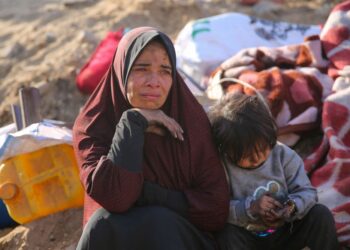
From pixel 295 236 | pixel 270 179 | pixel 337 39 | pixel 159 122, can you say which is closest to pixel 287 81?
pixel 337 39

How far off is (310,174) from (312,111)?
40cm

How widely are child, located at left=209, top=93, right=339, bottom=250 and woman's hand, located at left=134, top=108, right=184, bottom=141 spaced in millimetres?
193

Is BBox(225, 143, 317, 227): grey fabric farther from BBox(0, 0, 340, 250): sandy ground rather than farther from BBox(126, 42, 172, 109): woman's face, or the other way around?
BBox(0, 0, 340, 250): sandy ground

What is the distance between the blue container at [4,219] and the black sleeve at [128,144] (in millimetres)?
1317

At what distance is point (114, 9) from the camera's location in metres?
6.29

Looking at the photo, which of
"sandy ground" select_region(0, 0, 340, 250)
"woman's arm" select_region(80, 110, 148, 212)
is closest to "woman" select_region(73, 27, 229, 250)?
"woman's arm" select_region(80, 110, 148, 212)

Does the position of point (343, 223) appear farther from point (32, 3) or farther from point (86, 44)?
point (32, 3)

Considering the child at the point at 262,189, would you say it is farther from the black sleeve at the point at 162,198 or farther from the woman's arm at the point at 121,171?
the woman's arm at the point at 121,171

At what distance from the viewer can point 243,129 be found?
94.9 inches

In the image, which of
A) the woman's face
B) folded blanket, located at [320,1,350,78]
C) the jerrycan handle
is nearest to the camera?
the woman's face

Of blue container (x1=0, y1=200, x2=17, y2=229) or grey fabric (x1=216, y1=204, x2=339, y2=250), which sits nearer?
grey fabric (x1=216, y1=204, x2=339, y2=250)

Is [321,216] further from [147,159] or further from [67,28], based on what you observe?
[67,28]

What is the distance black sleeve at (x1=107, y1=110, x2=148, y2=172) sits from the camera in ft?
7.42

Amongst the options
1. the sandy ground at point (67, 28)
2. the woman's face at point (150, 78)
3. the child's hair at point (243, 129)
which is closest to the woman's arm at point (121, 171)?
the woman's face at point (150, 78)
